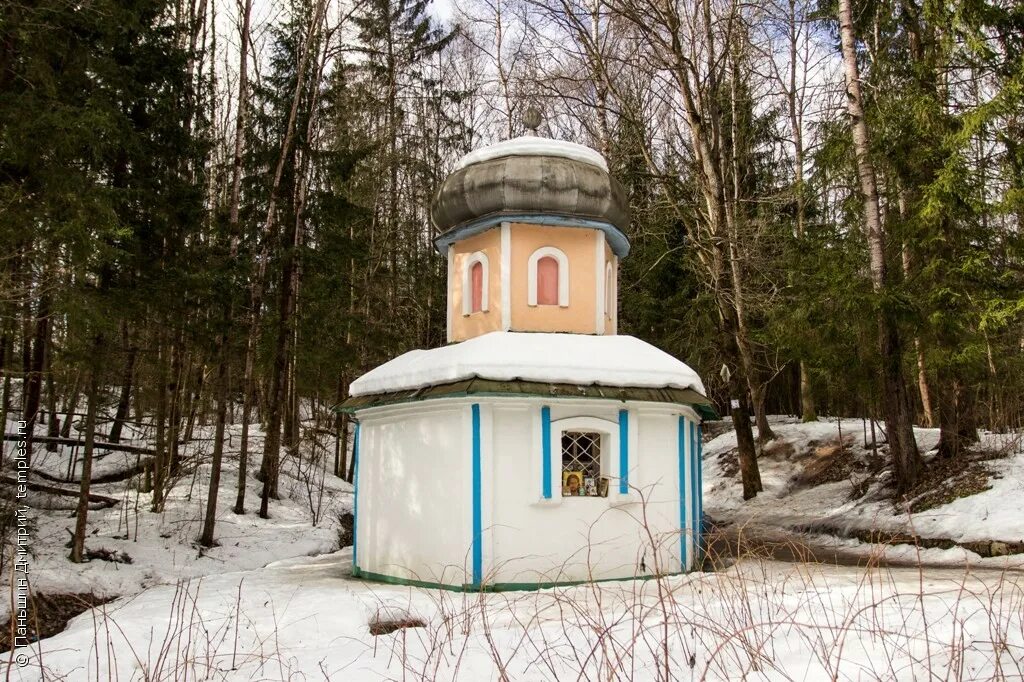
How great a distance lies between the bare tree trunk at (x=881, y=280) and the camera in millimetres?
13672

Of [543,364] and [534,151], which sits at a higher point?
[534,151]

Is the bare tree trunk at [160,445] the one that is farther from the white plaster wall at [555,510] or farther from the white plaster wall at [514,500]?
the white plaster wall at [555,510]

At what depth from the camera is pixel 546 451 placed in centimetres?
966

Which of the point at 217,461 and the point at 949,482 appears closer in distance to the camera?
the point at 949,482

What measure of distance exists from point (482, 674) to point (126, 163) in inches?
388

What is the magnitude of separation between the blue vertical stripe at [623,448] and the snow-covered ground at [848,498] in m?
1.82

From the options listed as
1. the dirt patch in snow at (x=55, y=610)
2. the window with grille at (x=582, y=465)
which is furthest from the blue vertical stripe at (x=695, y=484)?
the dirt patch in snow at (x=55, y=610)

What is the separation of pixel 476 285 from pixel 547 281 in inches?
43.6

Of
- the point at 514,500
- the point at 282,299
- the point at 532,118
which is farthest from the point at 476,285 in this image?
the point at 282,299

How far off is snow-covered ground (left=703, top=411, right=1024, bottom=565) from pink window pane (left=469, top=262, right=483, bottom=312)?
4972mm

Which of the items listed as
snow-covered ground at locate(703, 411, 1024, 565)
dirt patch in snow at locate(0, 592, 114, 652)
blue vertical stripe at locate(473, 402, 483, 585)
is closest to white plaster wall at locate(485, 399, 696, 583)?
blue vertical stripe at locate(473, 402, 483, 585)

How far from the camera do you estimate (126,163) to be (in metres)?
12.1

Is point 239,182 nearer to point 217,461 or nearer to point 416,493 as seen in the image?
point 217,461

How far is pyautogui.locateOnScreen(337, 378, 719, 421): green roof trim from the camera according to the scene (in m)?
9.37
